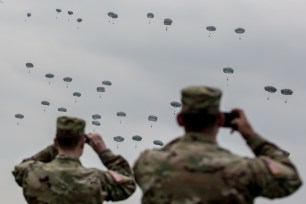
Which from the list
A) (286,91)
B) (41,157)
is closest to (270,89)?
(286,91)

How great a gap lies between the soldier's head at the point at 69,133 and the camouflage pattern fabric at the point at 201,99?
3137 mm

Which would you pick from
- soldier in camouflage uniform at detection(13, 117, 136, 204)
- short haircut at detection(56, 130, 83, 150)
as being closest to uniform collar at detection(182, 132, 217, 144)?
soldier in camouflage uniform at detection(13, 117, 136, 204)

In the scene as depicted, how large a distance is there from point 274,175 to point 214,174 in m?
0.67

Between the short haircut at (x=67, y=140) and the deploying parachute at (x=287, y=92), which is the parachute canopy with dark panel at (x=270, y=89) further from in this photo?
the short haircut at (x=67, y=140)

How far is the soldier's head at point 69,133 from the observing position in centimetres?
1191

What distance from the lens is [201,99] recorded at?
29.7 ft

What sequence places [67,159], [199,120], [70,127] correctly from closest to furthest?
[199,120]
[70,127]
[67,159]

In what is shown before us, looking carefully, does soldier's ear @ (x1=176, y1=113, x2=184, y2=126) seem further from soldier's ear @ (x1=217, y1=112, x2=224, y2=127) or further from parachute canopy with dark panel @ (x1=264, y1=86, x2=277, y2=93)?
parachute canopy with dark panel @ (x1=264, y1=86, x2=277, y2=93)

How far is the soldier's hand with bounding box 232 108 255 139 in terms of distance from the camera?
912 cm

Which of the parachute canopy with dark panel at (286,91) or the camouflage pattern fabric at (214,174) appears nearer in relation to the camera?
the camouflage pattern fabric at (214,174)

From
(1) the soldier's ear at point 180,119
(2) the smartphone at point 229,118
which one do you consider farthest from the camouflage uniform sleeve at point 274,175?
(1) the soldier's ear at point 180,119

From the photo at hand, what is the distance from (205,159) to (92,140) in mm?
3367

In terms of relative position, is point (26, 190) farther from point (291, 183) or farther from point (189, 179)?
point (291, 183)

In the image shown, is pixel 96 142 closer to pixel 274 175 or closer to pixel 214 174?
pixel 214 174
